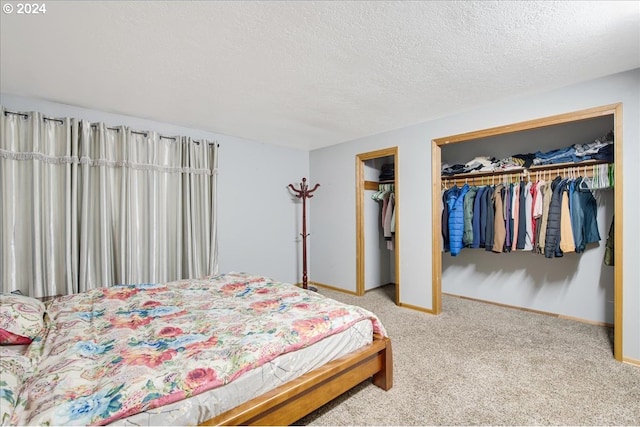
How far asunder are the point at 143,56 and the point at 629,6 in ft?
9.59

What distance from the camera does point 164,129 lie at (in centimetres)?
358

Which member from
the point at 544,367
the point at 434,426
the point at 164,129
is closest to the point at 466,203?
the point at 544,367

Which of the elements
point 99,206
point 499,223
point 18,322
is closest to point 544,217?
point 499,223

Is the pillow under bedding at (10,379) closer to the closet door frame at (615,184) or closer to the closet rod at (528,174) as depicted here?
the closet door frame at (615,184)

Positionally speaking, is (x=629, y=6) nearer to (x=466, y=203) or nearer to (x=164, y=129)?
(x=466, y=203)

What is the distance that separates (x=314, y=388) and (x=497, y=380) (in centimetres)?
138

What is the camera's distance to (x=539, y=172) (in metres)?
3.37

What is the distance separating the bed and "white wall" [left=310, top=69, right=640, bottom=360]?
1880mm

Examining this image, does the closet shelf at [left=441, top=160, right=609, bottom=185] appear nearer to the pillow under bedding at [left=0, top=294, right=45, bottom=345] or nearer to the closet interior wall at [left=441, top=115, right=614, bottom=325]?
the closet interior wall at [left=441, top=115, right=614, bottom=325]

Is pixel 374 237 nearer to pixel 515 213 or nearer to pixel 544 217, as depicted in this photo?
pixel 515 213

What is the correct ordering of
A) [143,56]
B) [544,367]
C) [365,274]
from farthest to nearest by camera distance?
[365,274] → [544,367] → [143,56]

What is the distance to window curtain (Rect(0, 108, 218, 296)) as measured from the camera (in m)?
2.69

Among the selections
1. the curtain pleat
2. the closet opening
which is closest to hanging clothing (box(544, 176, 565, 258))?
the closet opening

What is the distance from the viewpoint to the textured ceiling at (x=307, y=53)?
162cm
